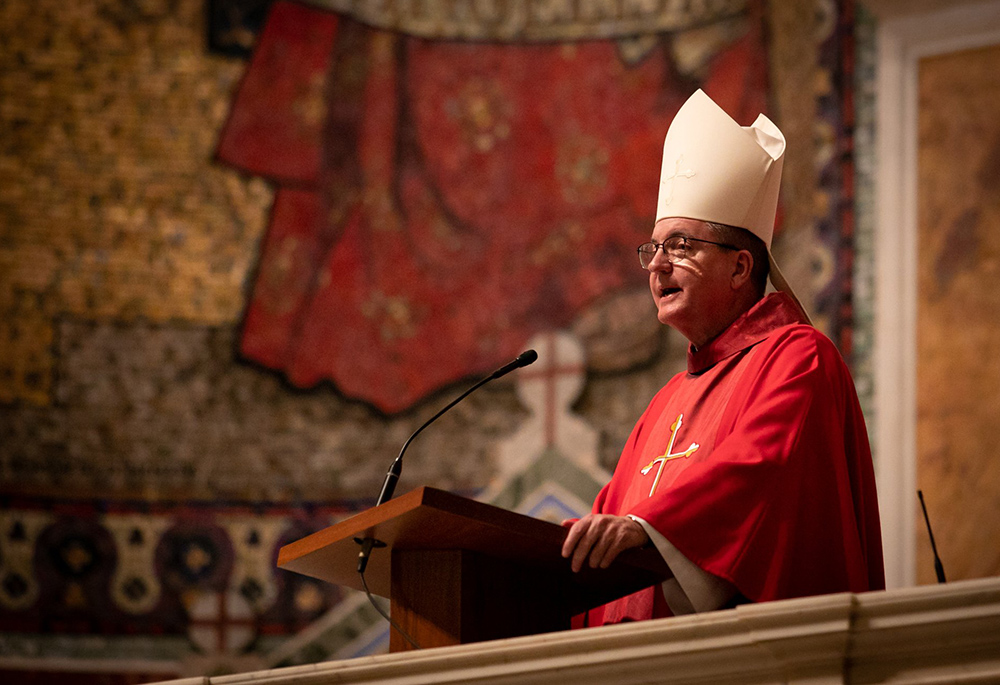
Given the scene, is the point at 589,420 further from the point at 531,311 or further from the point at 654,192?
the point at 654,192

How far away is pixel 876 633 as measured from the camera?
5.84ft

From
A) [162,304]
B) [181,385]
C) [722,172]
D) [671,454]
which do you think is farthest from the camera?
[162,304]

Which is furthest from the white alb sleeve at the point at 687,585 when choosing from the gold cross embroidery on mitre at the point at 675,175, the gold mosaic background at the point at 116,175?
the gold mosaic background at the point at 116,175

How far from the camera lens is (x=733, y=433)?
7.90 feet

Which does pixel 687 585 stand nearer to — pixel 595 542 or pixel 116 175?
pixel 595 542

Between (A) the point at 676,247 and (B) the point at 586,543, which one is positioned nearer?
(B) the point at 586,543

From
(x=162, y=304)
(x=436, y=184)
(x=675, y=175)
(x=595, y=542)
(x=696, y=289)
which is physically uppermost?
(x=436, y=184)

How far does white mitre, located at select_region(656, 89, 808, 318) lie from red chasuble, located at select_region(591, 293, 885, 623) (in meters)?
0.32

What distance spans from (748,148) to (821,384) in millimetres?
864

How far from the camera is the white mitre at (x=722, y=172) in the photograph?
302 centimetres

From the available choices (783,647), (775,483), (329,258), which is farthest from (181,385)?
(783,647)

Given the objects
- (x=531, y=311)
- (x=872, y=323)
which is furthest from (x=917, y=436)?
(x=531, y=311)

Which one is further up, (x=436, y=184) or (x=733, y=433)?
(x=436, y=184)

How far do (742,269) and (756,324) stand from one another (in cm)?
16
